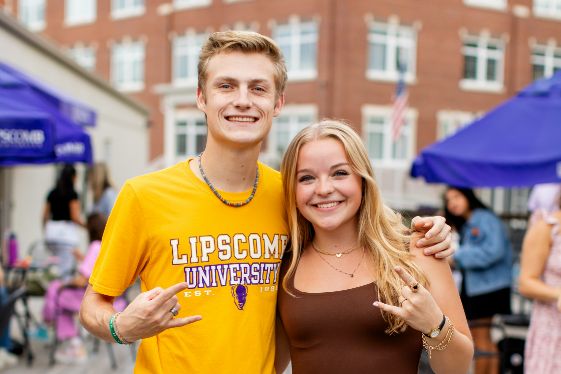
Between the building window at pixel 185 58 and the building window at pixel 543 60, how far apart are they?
13829mm

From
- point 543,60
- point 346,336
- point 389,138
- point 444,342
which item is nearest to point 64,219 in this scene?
point 346,336

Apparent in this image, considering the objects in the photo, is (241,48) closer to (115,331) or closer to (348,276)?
(348,276)

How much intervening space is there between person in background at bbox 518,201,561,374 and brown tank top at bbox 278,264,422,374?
4.49 ft

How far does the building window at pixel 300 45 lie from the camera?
76.5 feet

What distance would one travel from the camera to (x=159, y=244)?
2104 mm

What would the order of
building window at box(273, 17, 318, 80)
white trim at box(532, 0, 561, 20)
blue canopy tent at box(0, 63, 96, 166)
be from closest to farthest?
1. blue canopy tent at box(0, 63, 96, 166)
2. building window at box(273, 17, 318, 80)
3. white trim at box(532, 0, 561, 20)

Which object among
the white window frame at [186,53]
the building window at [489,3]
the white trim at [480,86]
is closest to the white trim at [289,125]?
the white window frame at [186,53]

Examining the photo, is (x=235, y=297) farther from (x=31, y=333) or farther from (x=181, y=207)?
(x=31, y=333)

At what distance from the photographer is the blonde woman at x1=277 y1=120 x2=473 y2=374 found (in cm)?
223

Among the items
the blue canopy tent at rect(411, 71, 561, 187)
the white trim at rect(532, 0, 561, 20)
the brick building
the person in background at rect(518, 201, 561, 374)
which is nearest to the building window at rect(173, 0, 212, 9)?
the brick building

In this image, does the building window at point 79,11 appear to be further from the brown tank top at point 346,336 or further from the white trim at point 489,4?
the brown tank top at point 346,336

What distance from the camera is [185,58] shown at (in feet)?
86.3

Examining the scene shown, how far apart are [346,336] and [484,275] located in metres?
3.27

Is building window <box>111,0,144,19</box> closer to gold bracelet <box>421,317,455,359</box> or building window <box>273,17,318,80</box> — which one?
building window <box>273,17,318,80</box>
